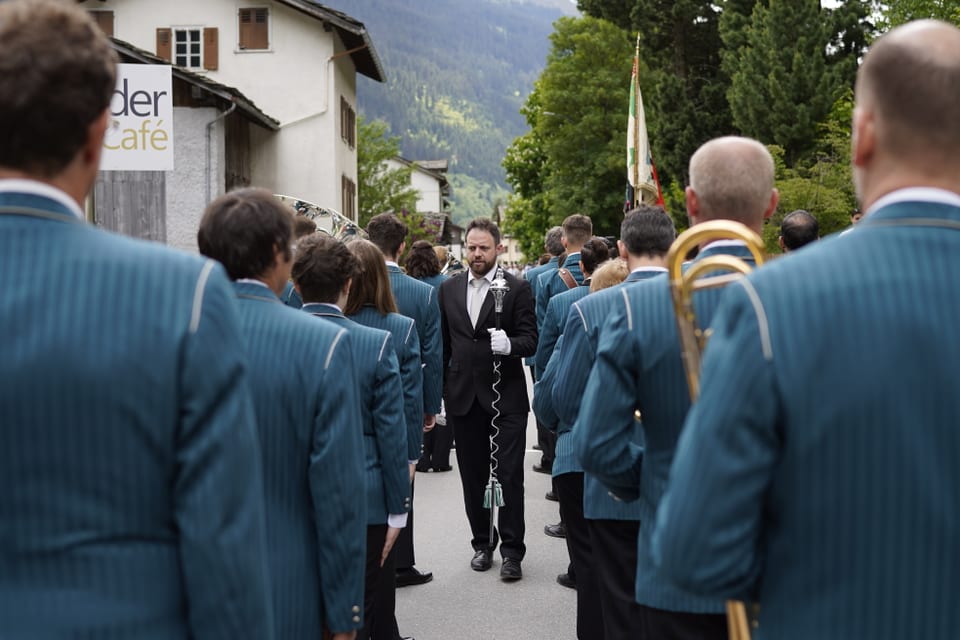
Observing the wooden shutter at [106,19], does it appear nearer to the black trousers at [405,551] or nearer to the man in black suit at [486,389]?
the man in black suit at [486,389]

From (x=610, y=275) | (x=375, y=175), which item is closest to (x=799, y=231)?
(x=610, y=275)

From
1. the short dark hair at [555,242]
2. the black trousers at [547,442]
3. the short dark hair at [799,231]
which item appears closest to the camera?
the short dark hair at [799,231]

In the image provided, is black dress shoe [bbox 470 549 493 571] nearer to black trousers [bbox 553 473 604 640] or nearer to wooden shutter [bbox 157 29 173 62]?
black trousers [bbox 553 473 604 640]

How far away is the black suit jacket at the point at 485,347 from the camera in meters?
8.11

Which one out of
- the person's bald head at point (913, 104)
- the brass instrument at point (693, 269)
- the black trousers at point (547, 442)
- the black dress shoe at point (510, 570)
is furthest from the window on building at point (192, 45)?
the person's bald head at point (913, 104)

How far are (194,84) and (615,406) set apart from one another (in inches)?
963

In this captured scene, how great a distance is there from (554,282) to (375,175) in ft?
195

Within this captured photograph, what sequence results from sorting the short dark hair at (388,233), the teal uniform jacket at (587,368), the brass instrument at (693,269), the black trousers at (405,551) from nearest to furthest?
1. the brass instrument at (693,269)
2. the teal uniform jacket at (587,368)
3. the short dark hair at (388,233)
4. the black trousers at (405,551)

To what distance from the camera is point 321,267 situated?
453cm

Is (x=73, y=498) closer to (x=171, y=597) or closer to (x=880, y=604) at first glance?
(x=171, y=597)

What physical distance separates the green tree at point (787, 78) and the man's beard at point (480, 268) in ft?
84.4

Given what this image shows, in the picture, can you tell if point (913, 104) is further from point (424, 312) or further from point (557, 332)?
point (424, 312)

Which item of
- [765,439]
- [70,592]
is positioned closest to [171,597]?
[70,592]

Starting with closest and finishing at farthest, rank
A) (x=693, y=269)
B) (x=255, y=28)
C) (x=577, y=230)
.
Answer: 1. (x=693, y=269)
2. (x=577, y=230)
3. (x=255, y=28)
